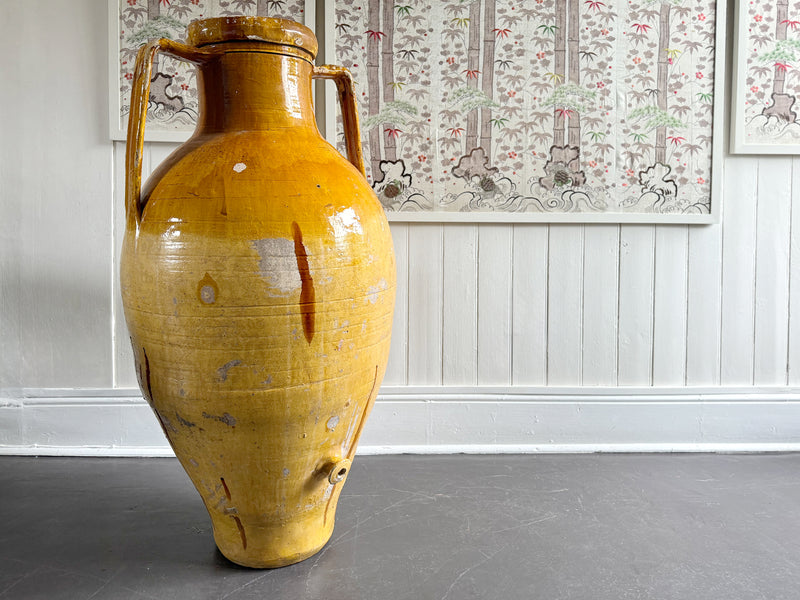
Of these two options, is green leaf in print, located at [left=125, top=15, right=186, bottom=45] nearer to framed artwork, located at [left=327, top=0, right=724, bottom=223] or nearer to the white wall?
the white wall

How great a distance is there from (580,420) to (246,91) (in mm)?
1252

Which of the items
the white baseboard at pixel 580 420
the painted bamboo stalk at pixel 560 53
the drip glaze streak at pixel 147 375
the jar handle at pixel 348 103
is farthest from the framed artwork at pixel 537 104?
the drip glaze streak at pixel 147 375

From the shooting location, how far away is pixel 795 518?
1289 mm

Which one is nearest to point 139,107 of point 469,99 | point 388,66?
point 388,66

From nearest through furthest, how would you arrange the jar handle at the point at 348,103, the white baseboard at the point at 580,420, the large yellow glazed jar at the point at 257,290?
the large yellow glazed jar at the point at 257,290, the jar handle at the point at 348,103, the white baseboard at the point at 580,420

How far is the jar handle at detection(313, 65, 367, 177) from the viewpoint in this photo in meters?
1.18

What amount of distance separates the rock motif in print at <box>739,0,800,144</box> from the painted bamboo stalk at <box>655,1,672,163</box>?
21 centimetres

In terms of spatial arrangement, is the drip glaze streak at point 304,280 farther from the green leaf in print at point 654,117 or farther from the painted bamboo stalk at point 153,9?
the green leaf in print at point 654,117

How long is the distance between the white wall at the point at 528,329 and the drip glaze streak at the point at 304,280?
30.0 inches

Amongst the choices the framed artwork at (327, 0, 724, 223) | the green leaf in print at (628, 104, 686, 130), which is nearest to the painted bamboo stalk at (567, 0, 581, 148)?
the framed artwork at (327, 0, 724, 223)

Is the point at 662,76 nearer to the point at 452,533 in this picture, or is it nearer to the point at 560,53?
the point at 560,53

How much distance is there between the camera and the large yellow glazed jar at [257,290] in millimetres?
930

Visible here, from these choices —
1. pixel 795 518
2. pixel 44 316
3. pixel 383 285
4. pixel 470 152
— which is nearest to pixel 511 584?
pixel 383 285

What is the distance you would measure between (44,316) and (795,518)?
1.91 m
